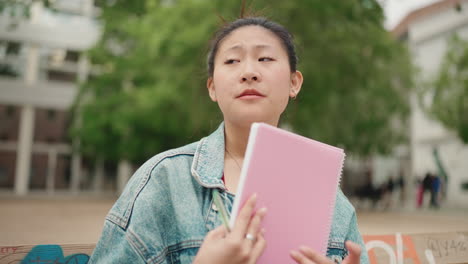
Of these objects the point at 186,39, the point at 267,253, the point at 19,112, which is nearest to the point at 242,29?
the point at 267,253

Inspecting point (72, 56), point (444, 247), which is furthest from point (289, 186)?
point (72, 56)

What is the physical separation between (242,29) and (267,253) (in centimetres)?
79

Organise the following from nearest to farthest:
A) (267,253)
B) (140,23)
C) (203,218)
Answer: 1. (267,253)
2. (203,218)
3. (140,23)

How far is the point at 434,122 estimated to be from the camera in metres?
20.4

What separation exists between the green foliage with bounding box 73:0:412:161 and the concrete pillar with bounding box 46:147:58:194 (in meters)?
4.49

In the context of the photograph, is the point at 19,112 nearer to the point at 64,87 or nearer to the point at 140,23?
the point at 64,87

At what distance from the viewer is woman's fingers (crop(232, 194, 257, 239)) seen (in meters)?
1.07

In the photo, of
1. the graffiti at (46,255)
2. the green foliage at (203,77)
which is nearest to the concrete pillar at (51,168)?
the green foliage at (203,77)

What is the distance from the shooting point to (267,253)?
1229 mm

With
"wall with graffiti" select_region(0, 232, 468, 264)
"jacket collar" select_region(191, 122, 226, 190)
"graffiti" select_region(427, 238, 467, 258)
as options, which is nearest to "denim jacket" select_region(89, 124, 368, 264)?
"jacket collar" select_region(191, 122, 226, 190)

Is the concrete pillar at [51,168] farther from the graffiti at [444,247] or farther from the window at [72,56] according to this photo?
the graffiti at [444,247]

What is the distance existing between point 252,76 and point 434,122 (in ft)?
69.8

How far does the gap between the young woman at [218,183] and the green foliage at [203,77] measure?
1.60 feet

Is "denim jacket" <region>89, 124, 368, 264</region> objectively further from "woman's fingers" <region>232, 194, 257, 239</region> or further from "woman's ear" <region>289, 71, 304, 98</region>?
"woman's ear" <region>289, 71, 304, 98</region>
